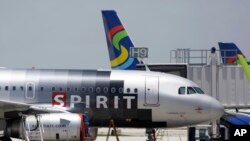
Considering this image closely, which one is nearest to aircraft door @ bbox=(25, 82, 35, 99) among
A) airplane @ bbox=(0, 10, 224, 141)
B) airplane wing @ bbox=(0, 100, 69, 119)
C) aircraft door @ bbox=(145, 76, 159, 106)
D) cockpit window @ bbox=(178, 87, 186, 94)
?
airplane @ bbox=(0, 10, 224, 141)

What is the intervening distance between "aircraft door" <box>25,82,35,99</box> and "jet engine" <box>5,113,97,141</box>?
208cm

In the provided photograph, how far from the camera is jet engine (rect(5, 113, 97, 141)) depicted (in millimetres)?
31531

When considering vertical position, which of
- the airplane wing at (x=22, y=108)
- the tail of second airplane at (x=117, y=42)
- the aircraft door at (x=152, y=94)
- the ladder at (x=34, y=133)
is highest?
the tail of second airplane at (x=117, y=42)

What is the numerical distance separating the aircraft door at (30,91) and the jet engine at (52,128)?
2079 millimetres

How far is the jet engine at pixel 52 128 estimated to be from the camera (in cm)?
3153

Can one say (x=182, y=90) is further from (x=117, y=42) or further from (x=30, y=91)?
(x=117, y=42)

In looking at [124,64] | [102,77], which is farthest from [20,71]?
[124,64]

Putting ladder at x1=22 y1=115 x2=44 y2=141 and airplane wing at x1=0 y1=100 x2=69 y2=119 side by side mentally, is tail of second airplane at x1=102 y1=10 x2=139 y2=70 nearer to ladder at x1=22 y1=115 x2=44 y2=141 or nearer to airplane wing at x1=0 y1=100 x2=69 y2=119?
airplane wing at x1=0 y1=100 x2=69 y2=119

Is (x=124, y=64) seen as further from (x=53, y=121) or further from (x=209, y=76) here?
(x=53, y=121)

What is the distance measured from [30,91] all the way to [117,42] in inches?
1008

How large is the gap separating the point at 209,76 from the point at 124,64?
16.1m

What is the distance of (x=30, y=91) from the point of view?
111 feet

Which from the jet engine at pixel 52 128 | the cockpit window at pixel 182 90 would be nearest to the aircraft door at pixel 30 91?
the jet engine at pixel 52 128

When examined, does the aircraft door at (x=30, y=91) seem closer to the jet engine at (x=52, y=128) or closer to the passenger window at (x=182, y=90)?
the jet engine at (x=52, y=128)
